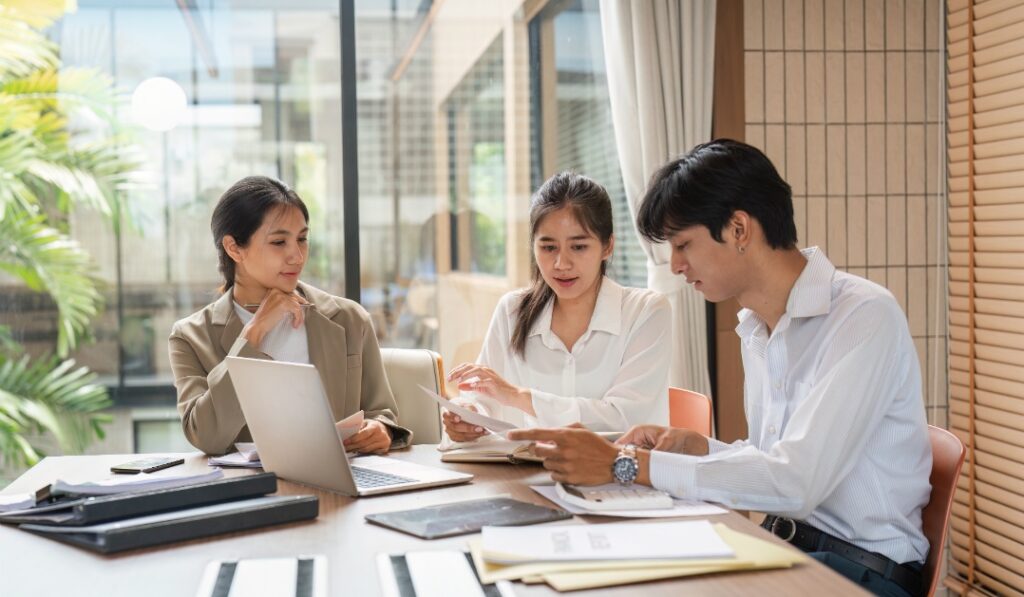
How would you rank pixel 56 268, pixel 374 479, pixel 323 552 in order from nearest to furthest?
pixel 323 552 < pixel 374 479 < pixel 56 268

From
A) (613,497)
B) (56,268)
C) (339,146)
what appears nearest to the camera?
(613,497)

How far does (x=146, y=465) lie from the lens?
2172mm

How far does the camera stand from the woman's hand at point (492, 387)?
7.88 ft

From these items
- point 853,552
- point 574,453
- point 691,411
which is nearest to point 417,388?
point 691,411

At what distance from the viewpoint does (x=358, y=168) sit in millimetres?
3879

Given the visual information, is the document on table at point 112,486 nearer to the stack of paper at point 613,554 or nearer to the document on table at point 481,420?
the document on table at point 481,420

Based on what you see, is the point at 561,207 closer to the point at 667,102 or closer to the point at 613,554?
the point at 667,102

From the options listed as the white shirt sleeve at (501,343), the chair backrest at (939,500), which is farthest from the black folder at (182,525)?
the white shirt sleeve at (501,343)

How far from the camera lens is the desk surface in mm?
1313

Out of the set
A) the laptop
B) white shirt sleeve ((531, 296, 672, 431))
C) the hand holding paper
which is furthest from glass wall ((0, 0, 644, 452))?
the laptop

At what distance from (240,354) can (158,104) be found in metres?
1.70

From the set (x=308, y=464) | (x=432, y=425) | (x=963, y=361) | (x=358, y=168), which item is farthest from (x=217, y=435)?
(x=963, y=361)

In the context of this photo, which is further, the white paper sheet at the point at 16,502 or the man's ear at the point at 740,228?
the man's ear at the point at 740,228

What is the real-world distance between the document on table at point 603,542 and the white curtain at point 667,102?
225 centimetres
